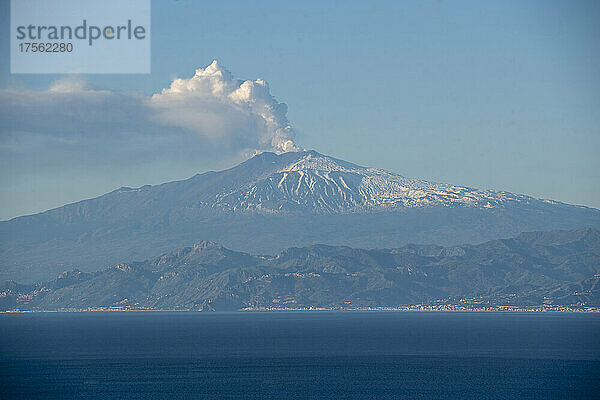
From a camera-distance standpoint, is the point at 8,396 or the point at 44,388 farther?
the point at 44,388

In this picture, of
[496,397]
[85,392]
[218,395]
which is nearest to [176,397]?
[218,395]

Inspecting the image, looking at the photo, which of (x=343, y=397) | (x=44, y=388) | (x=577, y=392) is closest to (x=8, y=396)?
(x=44, y=388)

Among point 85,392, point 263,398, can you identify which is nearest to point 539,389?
point 263,398

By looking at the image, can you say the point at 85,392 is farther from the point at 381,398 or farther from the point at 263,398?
the point at 381,398

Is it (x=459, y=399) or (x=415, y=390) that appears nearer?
(x=459, y=399)

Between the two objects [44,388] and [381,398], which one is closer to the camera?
[381,398]

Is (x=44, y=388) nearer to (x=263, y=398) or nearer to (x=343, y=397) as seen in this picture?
(x=263, y=398)

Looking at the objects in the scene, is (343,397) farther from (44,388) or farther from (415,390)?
(44,388)
